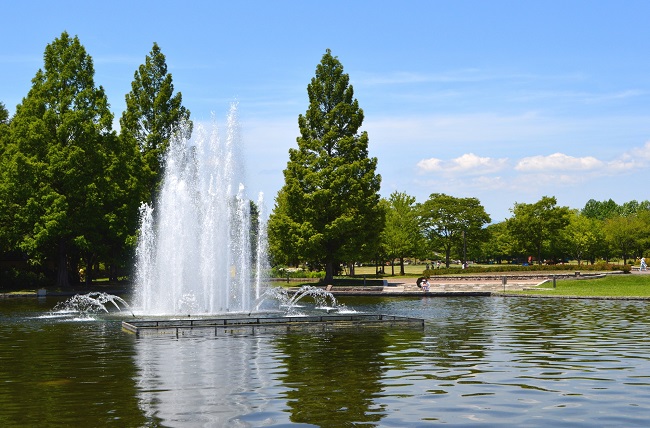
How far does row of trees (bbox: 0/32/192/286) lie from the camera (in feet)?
191

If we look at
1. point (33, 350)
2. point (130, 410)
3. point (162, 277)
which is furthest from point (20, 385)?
point (162, 277)

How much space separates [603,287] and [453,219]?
163ft

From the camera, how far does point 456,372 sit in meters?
17.2

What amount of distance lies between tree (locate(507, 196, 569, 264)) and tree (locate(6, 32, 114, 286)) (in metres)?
60.9

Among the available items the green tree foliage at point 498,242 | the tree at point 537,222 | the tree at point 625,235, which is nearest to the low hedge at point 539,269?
the tree at point 537,222

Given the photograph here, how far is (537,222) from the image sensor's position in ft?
331

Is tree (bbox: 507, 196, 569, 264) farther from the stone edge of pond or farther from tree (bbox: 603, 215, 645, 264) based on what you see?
the stone edge of pond

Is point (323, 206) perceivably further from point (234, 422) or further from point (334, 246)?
point (234, 422)

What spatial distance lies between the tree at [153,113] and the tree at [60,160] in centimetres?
546

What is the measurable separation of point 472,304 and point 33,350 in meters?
26.8

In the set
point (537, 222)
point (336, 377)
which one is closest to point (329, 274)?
point (537, 222)

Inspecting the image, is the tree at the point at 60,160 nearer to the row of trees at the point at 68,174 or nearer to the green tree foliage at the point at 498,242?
the row of trees at the point at 68,174

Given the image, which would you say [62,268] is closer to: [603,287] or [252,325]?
[252,325]

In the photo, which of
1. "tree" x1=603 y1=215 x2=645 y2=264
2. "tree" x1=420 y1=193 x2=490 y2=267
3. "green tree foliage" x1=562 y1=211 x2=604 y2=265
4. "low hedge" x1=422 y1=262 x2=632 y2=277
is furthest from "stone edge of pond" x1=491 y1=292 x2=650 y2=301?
"tree" x1=603 y1=215 x2=645 y2=264
